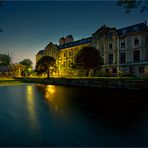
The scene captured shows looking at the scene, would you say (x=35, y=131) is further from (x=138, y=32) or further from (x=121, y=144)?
(x=138, y=32)

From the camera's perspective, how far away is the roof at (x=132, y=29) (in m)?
49.0

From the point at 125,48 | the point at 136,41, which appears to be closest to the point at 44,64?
the point at 125,48

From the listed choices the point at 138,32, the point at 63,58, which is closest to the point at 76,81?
the point at 138,32

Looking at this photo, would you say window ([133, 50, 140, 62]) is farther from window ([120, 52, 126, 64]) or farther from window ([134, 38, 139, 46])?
window ([120, 52, 126, 64])

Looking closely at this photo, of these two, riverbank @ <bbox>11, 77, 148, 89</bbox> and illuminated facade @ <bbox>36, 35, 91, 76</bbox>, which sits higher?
illuminated facade @ <bbox>36, 35, 91, 76</bbox>

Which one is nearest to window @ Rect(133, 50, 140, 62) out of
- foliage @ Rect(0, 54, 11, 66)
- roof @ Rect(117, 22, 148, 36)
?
roof @ Rect(117, 22, 148, 36)

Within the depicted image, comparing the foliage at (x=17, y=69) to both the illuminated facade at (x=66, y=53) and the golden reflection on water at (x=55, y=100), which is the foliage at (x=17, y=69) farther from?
the golden reflection on water at (x=55, y=100)

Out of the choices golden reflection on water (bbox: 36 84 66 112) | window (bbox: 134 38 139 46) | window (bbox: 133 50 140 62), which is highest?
window (bbox: 134 38 139 46)

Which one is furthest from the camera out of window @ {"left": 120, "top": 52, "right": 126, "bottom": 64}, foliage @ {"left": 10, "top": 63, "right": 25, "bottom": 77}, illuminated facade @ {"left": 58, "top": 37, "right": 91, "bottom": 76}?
foliage @ {"left": 10, "top": 63, "right": 25, "bottom": 77}

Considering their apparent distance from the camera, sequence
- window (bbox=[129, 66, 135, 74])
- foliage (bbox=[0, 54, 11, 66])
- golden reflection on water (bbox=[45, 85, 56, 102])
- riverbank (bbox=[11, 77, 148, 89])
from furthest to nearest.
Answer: foliage (bbox=[0, 54, 11, 66]), window (bbox=[129, 66, 135, 74]), riverbank (bbox=[11, 77, 148, 89]), golden reflection on water (bbox=[45, 85, 56, 102])

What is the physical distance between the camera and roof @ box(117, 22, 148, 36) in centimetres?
4897

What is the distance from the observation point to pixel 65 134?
7.23 m

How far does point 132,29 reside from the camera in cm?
5125

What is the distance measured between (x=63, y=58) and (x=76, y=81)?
1753 inches
